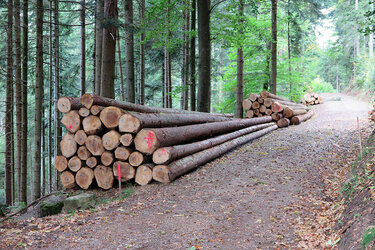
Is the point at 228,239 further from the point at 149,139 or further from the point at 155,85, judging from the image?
the point at 155,85

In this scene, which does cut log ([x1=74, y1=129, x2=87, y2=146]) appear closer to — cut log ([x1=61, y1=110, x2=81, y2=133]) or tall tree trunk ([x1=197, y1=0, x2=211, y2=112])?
cut log ([x1=61, y1=110, x2=81, y2=133])

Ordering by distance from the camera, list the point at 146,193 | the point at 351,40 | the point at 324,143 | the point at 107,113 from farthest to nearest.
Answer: the point at 351,40, the point at 324,143, the point at 107,113, the point at 146,193

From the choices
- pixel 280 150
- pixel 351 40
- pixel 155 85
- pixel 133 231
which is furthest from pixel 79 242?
pixel 351 40

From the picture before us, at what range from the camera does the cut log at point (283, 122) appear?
1466cm

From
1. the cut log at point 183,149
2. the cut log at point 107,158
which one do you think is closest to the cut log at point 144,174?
the cut log at point 183,149

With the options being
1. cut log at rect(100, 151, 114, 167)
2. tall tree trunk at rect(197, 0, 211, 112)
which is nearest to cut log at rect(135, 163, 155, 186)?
cut log at rect(100, 151, 114, 167)

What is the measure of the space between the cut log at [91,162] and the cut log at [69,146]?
0.45 metres

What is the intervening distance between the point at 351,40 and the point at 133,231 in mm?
41753

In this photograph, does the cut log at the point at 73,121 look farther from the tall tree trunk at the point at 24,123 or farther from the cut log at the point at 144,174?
the tall tree trunk at the point at 24,123

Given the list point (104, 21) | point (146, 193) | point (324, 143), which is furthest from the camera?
point (324, 143)

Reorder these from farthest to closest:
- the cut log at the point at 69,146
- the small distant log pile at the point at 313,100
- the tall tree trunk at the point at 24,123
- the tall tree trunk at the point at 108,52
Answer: the small distant log pile at the point at 313,100, the tall tree trunk at the point at 24,123, the tall tree trunk at the point at 108,52, the cut log at the point at 69,146

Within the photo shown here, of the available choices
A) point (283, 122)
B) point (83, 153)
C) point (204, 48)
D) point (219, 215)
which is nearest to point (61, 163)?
point (83, 153)

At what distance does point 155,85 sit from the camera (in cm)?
2105

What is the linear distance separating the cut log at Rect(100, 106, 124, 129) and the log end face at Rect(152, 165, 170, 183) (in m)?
1.47
